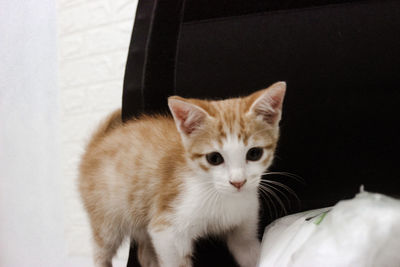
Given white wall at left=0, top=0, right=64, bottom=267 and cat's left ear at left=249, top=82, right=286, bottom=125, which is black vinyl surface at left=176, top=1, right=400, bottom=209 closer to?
cat's left ear at left=249, top=82, right=286, bottom=125

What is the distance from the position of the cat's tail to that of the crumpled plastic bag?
1.54 feet

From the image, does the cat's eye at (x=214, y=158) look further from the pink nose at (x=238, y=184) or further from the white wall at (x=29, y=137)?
the white wall at (x=29, y=137)

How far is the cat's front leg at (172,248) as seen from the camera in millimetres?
656

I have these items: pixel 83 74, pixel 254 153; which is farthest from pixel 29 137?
pixel 254 153

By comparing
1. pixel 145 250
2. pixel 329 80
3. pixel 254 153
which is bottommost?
pixel 145 250

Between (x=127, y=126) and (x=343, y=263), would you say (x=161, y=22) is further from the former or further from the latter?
(x=343, y=263)

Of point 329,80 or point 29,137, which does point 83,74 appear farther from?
point 329,80

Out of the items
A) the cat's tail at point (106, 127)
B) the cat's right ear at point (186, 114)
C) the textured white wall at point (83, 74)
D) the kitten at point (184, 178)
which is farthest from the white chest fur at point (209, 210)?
the textured white wall at point (83, 74)

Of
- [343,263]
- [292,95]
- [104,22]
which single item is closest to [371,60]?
[292,95]

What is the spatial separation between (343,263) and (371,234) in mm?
51

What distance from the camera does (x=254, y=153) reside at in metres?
0.63

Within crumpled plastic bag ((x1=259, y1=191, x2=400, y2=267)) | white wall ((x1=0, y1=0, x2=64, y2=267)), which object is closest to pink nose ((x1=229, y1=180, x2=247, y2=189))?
crumpled plastic bag ((x1=259, y1=191, x2=400, y2=267))

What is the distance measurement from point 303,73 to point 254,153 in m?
0.18

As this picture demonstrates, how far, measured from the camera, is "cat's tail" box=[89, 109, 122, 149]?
86cm
